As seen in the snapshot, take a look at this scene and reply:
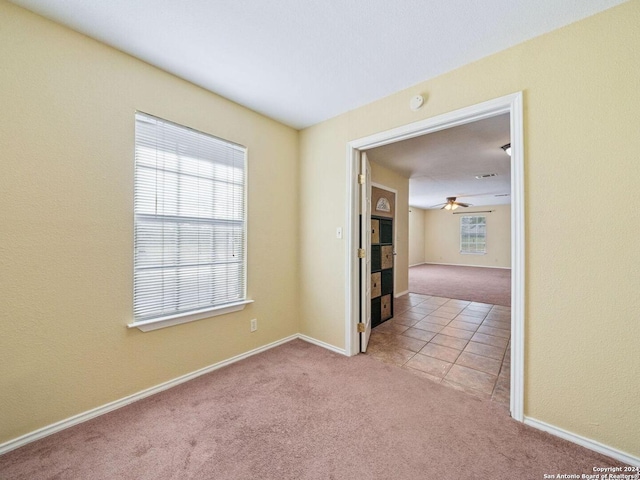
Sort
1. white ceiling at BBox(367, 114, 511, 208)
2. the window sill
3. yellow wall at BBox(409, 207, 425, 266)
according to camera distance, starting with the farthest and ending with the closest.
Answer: yellow wall at BBox(409, 207, 425, 266)
white ceiling at BBox(367, 114, 511, 208)
the window sill

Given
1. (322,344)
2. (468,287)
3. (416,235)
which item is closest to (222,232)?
(322,344)

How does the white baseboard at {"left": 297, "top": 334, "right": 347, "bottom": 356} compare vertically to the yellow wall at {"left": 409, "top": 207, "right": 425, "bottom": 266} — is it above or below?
below

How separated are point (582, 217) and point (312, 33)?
6.61 ft

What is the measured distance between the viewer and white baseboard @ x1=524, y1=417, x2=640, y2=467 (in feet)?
4.62

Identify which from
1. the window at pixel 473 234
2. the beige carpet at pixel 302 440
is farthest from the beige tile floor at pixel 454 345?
the window at pixel 473 234

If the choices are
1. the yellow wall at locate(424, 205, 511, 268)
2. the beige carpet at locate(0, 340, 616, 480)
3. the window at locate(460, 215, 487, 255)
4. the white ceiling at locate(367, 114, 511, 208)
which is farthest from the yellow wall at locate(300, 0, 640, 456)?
the window at locate(460, 215, 487, 255)

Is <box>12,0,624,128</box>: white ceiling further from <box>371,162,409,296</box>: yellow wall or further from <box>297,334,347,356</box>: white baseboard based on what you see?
<box>371,162,409,296</box>: yellow wall

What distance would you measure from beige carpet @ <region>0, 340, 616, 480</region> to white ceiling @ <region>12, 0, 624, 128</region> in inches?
99.9

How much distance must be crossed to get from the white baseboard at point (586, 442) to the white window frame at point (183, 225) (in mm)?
2429

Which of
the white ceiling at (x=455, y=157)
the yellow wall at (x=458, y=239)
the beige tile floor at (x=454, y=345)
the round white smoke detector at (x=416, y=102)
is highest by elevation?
the white ceiling at (x=455, y=157)

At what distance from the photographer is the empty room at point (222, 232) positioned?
1.44 meters

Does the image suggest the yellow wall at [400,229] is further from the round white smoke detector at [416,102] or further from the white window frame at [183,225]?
the white window frame at [183,225]

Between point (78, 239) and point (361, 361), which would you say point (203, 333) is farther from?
point (361, 361)

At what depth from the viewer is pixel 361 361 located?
8.47ft
